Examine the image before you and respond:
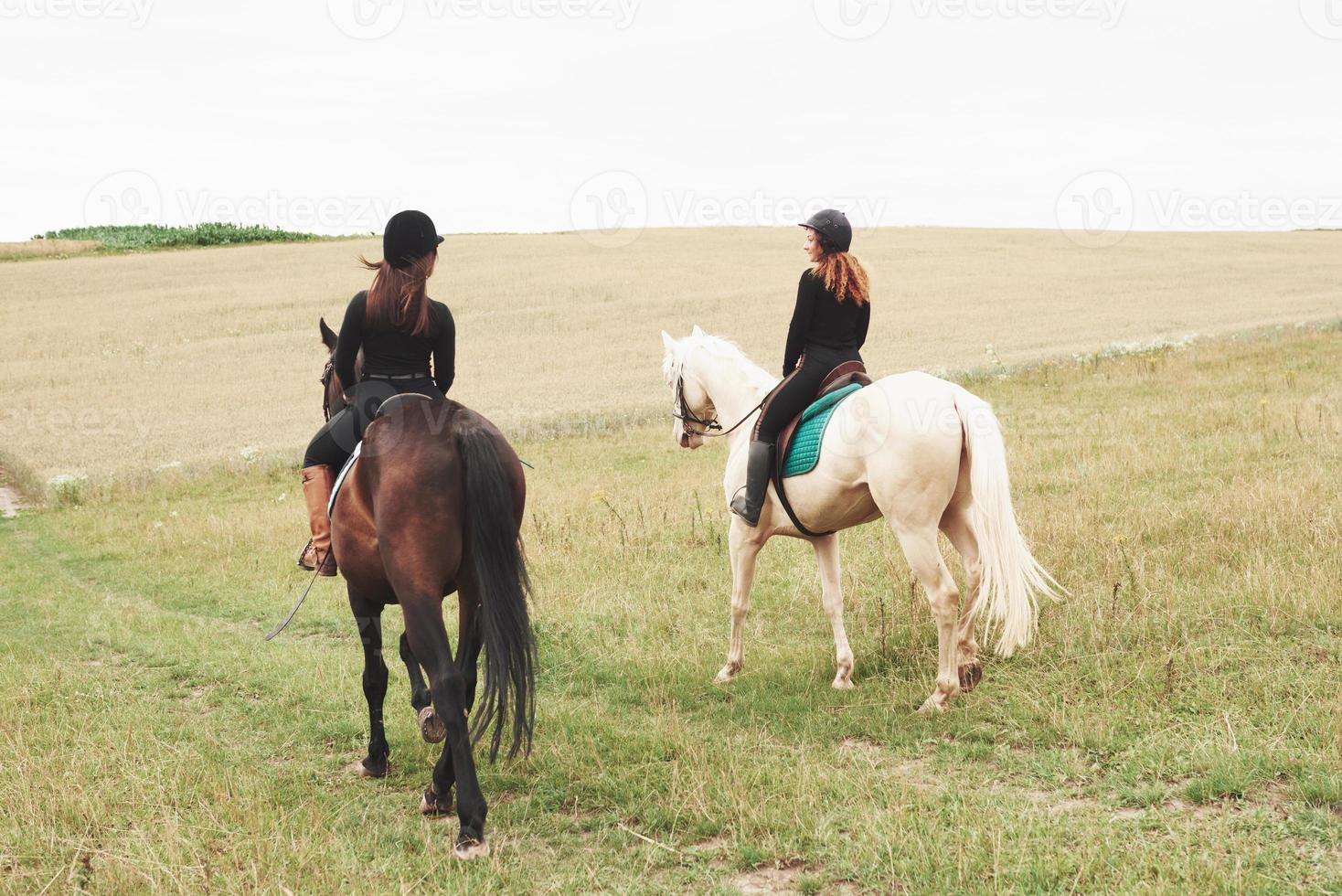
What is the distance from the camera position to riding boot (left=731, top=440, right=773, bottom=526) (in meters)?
6.70

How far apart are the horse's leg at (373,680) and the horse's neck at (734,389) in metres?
2.94

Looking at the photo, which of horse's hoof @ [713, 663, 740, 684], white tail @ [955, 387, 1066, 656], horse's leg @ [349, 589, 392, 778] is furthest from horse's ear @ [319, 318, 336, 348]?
white tail @ [955, 387, 1066, 656]

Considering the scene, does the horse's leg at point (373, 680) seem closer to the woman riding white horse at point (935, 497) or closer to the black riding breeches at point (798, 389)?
the woman riding white horse at point (935, 497)

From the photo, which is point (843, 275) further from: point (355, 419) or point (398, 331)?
point (355, 419)

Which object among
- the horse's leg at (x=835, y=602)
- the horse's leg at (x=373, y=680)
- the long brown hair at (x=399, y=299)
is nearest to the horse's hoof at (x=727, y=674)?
the horse's leg at (x=835, y=602)

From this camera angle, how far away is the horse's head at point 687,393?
7.81 metres

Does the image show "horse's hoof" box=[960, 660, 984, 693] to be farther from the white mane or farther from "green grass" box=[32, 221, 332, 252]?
"green grass" box=[32, 221, 332, 252]

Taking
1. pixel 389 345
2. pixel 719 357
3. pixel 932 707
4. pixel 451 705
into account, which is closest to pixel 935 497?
pixel 932 707

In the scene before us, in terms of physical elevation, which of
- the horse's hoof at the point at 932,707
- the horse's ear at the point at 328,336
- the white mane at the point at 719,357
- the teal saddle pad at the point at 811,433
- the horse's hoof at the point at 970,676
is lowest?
the horse's hoof at the point at 932,707

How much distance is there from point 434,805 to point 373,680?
105 centimetres

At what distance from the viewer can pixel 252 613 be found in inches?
396

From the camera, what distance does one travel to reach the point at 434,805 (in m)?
5.02

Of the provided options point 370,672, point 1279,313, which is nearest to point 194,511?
point 370,672

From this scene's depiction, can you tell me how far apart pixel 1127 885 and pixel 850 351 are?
3.81 metres
